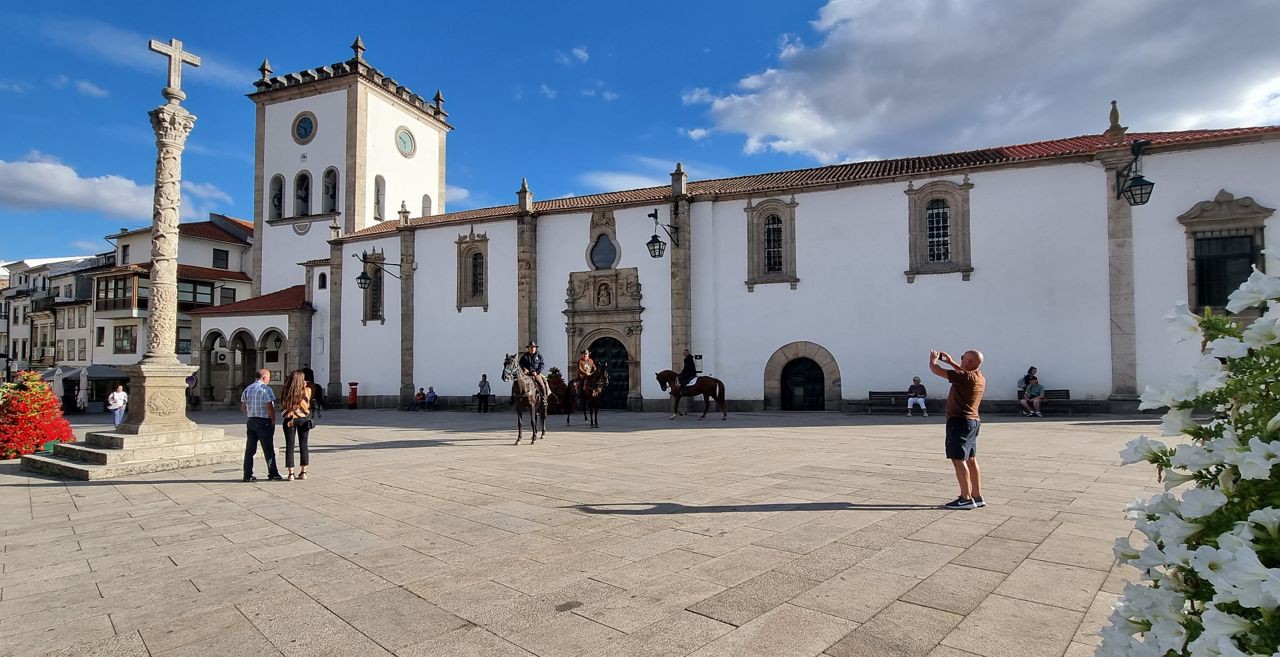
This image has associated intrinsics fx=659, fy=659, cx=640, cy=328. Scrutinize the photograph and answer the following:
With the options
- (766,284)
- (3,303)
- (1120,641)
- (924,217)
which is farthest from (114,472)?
(3,303)

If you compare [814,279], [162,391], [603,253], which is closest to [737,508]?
[162,391]

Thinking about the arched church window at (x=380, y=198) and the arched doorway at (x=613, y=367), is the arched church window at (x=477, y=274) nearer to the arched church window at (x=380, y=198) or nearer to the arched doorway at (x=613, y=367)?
the arched doorway at (x=613, y=367)

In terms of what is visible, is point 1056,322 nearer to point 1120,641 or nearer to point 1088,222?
point 1088,222

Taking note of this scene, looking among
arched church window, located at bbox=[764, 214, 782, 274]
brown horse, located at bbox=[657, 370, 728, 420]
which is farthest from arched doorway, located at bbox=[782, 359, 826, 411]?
arched church window, located at bbox=[764, 214, 782, 274]

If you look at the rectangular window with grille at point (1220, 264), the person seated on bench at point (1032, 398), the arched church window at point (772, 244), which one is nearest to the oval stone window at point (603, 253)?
the arched church window at point (772, 244)

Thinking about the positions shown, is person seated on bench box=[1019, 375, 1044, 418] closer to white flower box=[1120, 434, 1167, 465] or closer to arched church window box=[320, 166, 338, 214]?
white flower box=[1120, 434, 1167, 465]

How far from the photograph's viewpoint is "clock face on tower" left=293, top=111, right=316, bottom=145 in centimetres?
3612

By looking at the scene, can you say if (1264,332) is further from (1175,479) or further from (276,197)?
(276,197)

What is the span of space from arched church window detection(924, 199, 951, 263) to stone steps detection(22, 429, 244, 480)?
18.7 m

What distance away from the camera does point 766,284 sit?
71.7ft

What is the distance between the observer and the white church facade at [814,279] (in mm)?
17641

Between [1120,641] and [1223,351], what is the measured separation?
2.53 ft

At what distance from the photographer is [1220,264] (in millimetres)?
17172

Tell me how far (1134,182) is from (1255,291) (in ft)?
57.7
